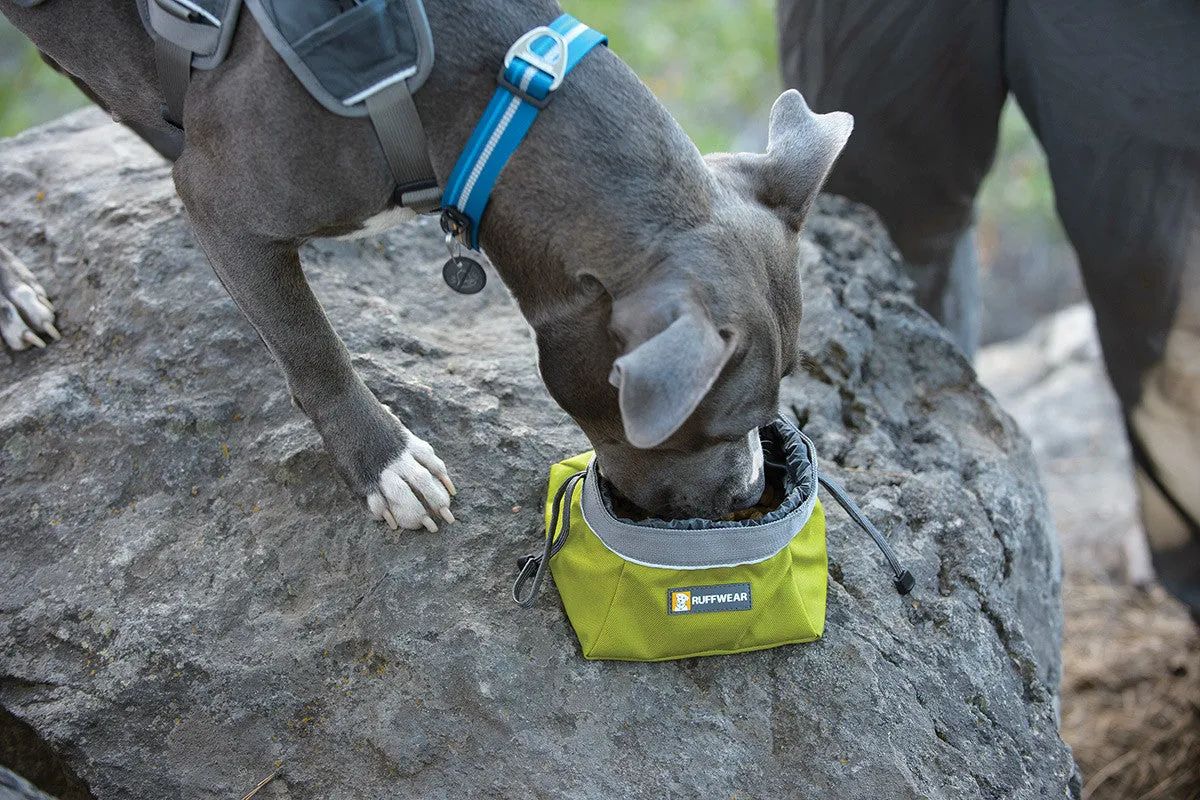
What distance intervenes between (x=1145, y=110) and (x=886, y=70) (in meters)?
0.99

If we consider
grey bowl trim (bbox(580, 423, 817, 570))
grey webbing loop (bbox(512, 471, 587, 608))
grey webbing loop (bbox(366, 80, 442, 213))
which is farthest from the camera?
grey webbing loop (bbox(512, 471, 587, 608))

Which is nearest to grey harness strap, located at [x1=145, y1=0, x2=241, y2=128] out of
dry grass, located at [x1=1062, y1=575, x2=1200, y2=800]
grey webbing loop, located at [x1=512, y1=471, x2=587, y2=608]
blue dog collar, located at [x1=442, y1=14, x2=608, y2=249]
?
blue dog collar, located at [x1=442, y1=14, x2=608, y2=249]

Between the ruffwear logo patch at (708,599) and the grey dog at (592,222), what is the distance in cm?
20

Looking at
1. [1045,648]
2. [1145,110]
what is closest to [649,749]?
[1045,648]

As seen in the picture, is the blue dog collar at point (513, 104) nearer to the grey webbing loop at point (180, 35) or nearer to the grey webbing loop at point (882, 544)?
the grey webbing loop at point (180, 35)

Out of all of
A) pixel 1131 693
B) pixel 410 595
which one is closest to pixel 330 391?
pixel 410 595

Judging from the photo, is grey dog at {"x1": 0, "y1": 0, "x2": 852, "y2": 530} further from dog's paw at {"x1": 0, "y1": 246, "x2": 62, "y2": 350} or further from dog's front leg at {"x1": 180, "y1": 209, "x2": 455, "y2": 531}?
dog's paw at {"x1": 0, "y1": 246, "x2": 62, "y2": 350}

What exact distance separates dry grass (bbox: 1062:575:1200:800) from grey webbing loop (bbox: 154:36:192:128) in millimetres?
3961

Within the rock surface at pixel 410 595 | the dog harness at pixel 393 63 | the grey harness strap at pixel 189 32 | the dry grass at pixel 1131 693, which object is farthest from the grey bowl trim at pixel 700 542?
the dry grass at pixel 1131 693

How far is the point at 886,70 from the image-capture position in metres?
3.75

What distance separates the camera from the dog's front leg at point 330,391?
2562 mm

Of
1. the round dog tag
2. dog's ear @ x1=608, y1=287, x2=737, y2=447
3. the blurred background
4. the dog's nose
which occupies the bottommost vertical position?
the blurred background

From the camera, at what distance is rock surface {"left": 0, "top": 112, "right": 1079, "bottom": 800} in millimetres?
2342

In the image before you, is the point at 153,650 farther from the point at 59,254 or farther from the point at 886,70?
the point at 886,70
